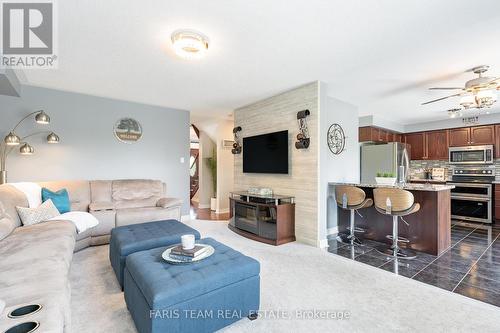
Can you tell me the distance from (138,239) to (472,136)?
7307 mm

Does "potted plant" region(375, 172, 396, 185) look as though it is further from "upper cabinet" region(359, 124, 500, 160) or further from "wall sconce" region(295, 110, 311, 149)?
"upper cabinet" region(359, 124, 500, 160)

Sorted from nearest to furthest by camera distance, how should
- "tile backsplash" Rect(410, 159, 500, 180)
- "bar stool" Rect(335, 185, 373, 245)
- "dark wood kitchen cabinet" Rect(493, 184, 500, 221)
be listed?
"bar stool" Rect(335, 185, 373, 245), "dark wood kitchen cabinet" Rect(493, 184, 500, 221), "tile backsplash" Rect(410, 159, 500, 180)

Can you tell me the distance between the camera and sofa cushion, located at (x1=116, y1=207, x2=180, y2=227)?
3.58 m

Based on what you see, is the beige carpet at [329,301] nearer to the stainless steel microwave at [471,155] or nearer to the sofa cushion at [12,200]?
the sofa cushion at [12,200]

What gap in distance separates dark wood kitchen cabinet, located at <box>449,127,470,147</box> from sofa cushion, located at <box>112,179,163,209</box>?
699 cm

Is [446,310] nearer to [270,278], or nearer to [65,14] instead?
[270,278]

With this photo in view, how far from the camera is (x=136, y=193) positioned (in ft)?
13.8

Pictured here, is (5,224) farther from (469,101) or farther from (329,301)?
(469,101)

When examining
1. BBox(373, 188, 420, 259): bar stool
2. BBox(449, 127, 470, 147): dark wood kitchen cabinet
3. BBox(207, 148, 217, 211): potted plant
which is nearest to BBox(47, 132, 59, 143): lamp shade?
BBox(207, 148, 217, 211): potted plant

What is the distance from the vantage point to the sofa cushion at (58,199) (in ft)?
10.6

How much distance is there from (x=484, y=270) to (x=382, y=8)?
304cm

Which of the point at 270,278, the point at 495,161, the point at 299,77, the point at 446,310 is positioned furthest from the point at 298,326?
Answer: the point at 495,161

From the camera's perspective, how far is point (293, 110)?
3859 millimetres

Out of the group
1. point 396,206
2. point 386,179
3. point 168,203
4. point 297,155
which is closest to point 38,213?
point 168,203
